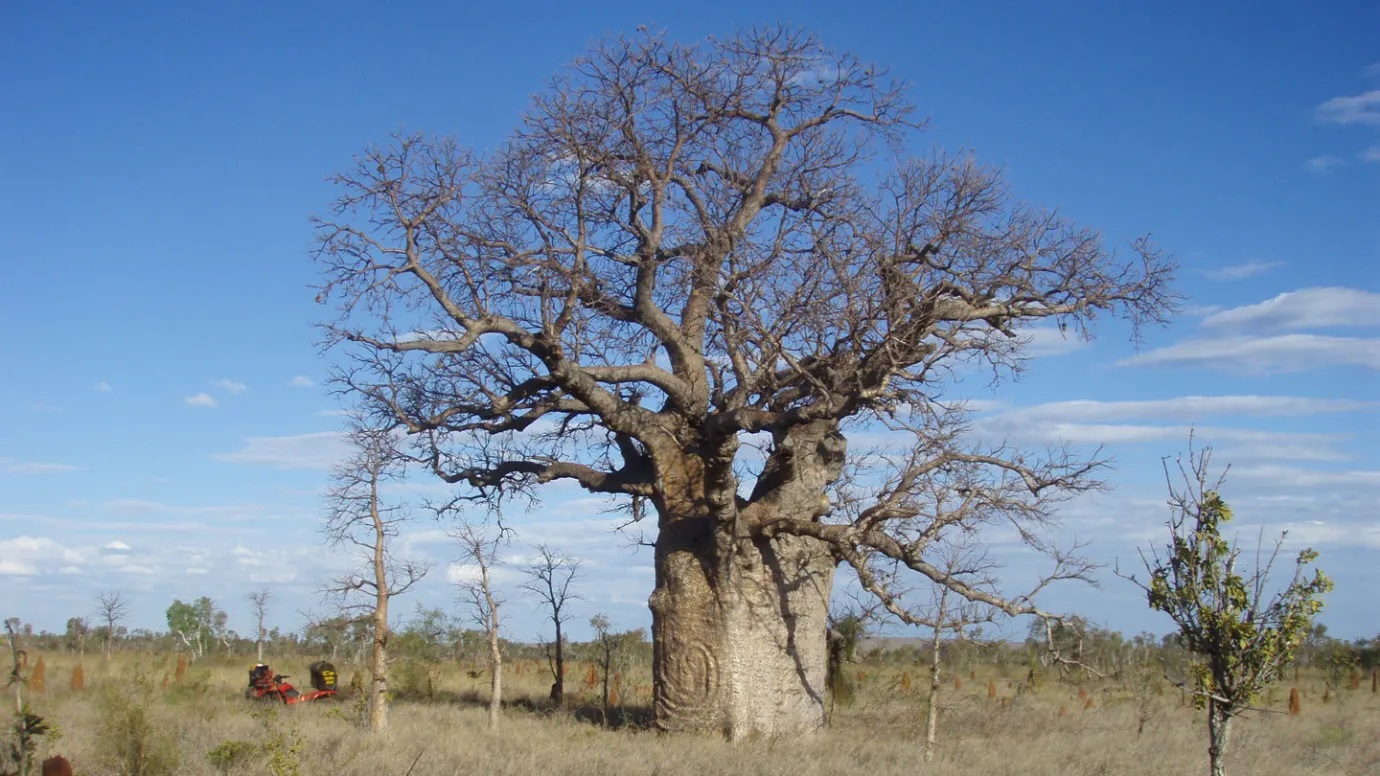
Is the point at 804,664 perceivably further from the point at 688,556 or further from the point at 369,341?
the point at 369,341

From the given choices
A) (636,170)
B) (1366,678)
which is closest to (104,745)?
Answer: (636,170)

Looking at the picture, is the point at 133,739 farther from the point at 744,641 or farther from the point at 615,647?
the point at 615,647

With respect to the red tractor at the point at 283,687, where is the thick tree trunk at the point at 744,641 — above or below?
above

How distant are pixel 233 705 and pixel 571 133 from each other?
9.75 metres

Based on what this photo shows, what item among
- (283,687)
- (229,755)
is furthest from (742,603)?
(283,687)

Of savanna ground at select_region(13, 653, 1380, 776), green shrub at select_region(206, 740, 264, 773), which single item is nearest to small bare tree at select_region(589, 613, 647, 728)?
savanna ground at select_region(13, 653, 1380, 776)

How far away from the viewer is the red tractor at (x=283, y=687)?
1663cm

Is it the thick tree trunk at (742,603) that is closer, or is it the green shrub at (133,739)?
the green shrub at (133,739)

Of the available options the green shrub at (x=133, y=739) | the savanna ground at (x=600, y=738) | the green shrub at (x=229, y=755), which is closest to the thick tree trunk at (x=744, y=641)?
the savanna ground at (x=600, y=738)

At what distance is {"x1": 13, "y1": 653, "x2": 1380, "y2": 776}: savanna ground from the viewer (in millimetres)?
9672

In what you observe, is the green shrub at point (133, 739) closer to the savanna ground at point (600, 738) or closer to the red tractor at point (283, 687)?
the savanna ground at point (600, 738)

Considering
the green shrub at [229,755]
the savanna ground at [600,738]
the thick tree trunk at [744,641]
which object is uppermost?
the thick tree trunk at [744,641]

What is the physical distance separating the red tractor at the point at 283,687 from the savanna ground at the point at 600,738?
0.34 meters

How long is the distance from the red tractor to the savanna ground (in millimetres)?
344
